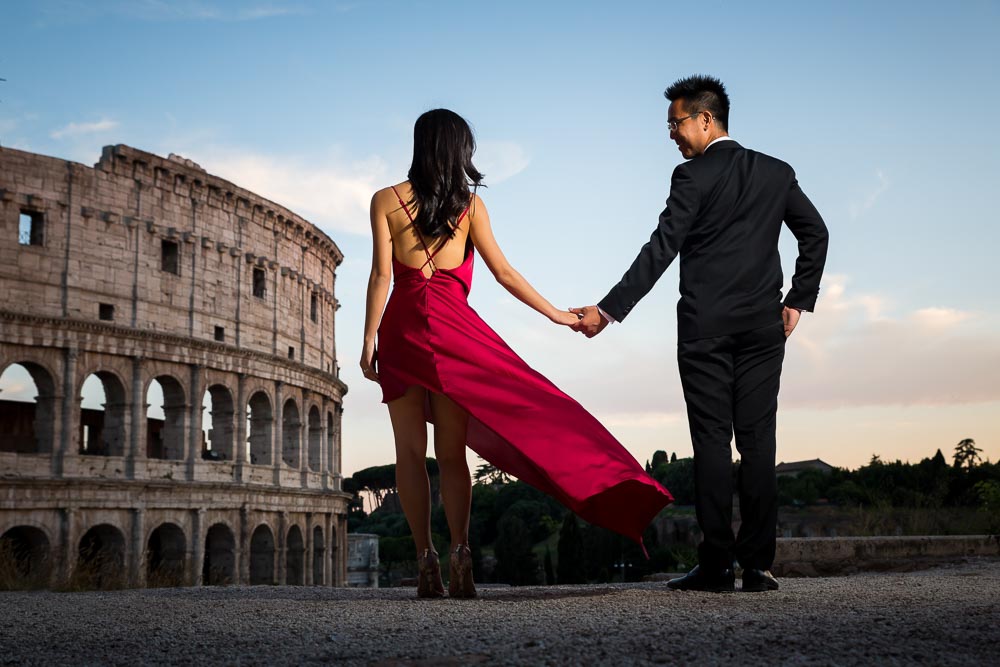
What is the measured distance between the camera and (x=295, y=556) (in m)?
32.8

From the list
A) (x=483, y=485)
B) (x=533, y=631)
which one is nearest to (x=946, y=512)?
(x=533, y=631)

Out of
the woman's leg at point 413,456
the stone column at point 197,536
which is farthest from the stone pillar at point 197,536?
the woman's leg at point 413,456

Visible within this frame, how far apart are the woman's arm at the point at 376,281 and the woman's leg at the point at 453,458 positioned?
0.37 m

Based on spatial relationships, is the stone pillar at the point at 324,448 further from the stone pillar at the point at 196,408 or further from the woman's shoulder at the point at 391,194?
the woman's shoulder at the point at 391,194

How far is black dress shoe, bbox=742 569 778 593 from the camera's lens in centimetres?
440

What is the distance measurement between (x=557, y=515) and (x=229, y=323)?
4597 centimetres

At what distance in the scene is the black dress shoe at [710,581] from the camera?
4.38m

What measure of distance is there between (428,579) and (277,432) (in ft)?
90.9

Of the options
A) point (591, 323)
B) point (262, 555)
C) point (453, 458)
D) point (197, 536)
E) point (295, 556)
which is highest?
point (591, 323)

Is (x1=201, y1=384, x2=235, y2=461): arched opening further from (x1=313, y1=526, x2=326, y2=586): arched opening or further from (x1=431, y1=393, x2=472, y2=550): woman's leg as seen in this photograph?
(x1=431, y1=393, x2=472, y2=550): woman's leg

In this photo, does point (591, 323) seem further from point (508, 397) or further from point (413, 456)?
point (413, 456)

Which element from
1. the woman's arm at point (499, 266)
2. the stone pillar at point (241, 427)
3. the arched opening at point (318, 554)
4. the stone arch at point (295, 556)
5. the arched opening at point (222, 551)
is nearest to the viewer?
the woman's arm at point (499, 266)

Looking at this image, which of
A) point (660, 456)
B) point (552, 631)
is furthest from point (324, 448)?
point (660, 456)

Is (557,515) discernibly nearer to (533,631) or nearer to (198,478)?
(198,478)
